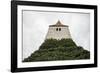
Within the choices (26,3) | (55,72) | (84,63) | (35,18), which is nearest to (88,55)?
(84,63)

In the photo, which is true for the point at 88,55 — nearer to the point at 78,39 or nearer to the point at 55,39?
the point at 78,39

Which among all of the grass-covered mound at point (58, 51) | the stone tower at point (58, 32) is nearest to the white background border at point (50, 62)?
the grass-covered mound at point (58, 51)

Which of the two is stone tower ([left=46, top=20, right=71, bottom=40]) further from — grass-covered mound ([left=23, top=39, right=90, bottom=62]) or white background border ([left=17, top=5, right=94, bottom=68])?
white background border ([left=17, top=5, right=94, bottom=68])

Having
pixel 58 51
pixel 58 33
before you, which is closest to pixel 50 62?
pixel 58 51

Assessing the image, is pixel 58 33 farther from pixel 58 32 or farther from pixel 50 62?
pixel 50 62

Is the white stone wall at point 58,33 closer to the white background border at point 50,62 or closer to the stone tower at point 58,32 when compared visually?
the stone tower at point 58,32

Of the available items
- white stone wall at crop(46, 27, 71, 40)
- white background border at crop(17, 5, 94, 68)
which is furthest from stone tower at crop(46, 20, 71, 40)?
white background border at crop(17, 5, 94, 68)
